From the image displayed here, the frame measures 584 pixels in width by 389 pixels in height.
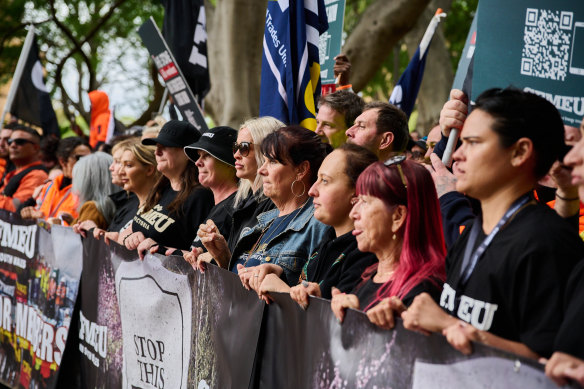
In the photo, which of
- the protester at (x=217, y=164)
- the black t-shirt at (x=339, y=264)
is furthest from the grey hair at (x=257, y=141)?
the black t-shirt at (x=339, y=264)

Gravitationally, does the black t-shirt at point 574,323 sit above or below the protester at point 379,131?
below

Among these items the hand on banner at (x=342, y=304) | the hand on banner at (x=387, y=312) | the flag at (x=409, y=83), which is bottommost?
the hand on banner at (x=342, y=304)

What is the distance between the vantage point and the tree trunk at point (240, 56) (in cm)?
1180

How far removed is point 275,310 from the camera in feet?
13.1

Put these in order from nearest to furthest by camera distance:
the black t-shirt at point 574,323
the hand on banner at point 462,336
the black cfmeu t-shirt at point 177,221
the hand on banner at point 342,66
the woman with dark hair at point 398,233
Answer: the black t-shirt at point 574,323, the hand on banner at point 462,336, the woman with dark hair at point 398,233, the black cfmeu t-shirt at point 177,221, the hand on banner at point 342,66

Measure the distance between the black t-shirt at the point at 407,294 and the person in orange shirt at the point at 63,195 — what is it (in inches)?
188

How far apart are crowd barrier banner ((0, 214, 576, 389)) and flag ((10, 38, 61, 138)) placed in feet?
8.69

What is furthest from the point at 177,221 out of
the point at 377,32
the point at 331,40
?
the point at 377,32

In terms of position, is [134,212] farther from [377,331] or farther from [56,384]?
[377,331]

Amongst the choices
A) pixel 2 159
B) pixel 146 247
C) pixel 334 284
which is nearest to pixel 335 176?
pixel 334 284

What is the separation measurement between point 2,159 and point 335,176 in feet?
28.6

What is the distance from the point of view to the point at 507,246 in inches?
110

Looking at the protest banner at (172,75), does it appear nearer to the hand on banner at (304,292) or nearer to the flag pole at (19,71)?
the flag pole at (19,71)

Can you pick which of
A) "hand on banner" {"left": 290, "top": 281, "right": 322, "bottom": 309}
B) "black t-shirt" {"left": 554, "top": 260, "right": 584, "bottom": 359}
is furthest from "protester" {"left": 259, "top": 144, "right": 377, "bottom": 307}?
"black t-shirt" {"left": 554, "top": 260, "right": 584, "bottom": 359}
